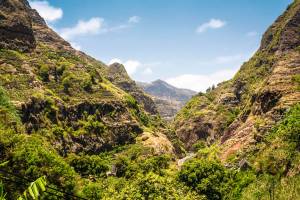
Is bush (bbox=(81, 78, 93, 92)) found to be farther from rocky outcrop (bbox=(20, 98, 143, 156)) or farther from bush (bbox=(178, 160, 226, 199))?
bush (bbox=(178, 160, 226, 199))

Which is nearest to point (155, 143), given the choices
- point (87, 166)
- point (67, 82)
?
point (87, 166)

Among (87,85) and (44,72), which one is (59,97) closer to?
(44,72)

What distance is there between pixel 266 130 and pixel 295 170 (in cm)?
4224

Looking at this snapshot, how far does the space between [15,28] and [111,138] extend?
62.5m

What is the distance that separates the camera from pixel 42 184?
474 inches

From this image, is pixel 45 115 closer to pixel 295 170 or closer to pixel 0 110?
pixel 0 110

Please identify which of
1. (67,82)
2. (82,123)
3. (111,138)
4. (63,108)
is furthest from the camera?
(67,82)

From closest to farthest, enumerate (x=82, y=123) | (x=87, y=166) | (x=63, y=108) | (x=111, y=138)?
(x=87, y=166) < (x=63, y=108) < (x=82, y=123) < (x=111, y=138)

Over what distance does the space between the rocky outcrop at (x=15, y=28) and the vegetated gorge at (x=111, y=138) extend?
1.57ft

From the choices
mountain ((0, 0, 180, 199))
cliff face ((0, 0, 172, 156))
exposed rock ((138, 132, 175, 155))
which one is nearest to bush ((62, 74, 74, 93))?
mountain ((0, 0, 180, 199))

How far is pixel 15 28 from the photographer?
511 feet

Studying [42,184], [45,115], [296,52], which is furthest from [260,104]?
[42,184]

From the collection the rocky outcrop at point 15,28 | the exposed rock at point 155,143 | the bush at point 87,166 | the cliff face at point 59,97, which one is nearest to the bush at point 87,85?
the cliff face at point 59,97

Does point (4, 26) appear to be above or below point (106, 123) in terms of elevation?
above
